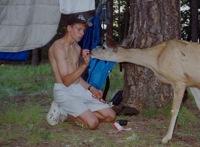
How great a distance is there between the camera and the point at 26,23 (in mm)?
5176

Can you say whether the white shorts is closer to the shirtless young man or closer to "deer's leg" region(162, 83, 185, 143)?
the shirtless young man

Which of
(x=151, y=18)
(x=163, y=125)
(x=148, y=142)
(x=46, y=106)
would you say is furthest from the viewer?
(x=46, y=106)

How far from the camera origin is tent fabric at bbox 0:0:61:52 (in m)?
5.00

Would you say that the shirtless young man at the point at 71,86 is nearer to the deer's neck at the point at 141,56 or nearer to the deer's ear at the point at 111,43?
the deer's ear at the point at 111,43

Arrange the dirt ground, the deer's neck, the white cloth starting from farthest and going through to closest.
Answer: the white cloth < the deer's neck < the dirt ground

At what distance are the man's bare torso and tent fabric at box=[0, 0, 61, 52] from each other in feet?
1.05

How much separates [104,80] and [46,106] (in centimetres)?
113

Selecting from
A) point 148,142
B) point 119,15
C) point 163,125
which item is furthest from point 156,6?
point 119,15

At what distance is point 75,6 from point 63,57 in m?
0.80

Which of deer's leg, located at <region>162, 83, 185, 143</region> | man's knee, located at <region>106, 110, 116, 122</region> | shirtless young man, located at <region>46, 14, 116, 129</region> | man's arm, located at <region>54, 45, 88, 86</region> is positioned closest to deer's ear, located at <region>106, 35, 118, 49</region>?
shirtless young man, located at <region>46, 14, 116, 129</region>

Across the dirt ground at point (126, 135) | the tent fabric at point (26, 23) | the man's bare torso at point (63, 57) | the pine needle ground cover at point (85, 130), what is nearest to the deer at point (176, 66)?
the dirt ground at point (126, 135)

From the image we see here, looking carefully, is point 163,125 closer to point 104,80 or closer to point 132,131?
point 132,131

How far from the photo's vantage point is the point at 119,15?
2241 centimetres

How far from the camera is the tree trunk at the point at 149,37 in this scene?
5.43 meters
